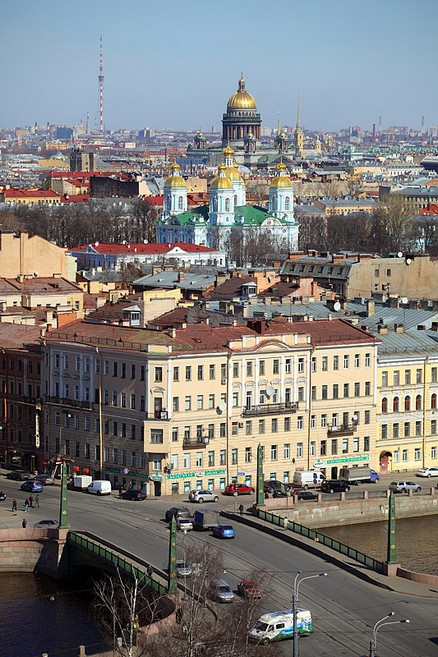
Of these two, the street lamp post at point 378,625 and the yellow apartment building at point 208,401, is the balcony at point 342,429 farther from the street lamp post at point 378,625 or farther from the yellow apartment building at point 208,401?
the street lamp post at point 378,625

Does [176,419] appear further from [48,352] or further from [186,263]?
[186,263]

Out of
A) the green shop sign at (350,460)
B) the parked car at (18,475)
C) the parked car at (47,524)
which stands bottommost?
the parked car at (18,475)

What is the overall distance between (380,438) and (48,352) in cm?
836

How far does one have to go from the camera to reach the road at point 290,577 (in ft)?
109

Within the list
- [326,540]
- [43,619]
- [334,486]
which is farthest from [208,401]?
[43,619]

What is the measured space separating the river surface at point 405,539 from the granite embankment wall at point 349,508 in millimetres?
183

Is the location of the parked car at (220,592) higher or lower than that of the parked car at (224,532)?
higher

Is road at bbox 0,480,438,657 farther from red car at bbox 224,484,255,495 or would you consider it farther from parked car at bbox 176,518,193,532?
red car at bbox 224,484,255,495

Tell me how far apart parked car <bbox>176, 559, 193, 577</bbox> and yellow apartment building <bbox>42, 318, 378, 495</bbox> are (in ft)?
31.1

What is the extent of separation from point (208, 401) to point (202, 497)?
2724mm

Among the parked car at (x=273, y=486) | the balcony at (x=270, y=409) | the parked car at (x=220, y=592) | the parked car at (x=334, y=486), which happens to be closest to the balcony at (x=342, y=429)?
the balcony at (x=270, y=409)

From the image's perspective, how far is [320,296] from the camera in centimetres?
6162

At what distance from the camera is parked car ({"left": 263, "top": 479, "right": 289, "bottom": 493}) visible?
46.2m

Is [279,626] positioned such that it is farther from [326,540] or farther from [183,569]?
[326,540]
